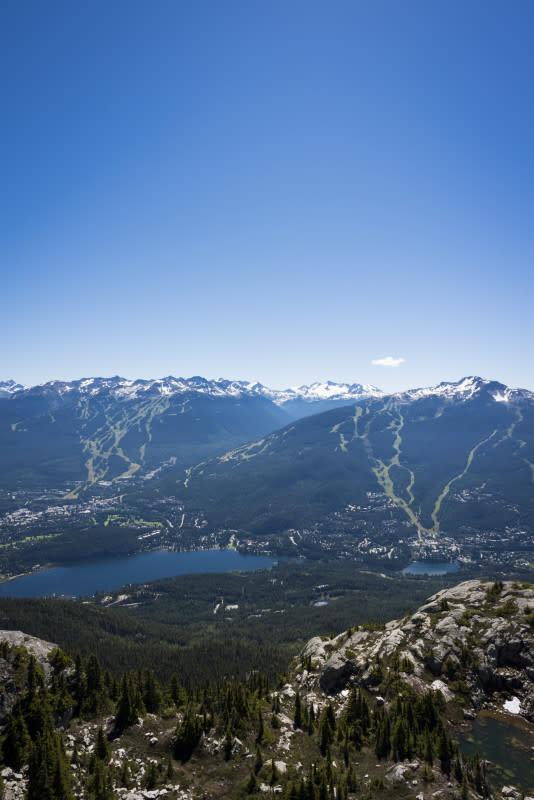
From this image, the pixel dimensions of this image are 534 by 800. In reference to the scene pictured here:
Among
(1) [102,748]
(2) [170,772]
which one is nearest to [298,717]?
(2) [170,772]

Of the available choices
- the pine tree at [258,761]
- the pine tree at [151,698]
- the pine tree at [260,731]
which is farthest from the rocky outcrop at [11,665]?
the pine tree at [260,731]

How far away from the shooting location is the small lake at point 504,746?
49.6 metres

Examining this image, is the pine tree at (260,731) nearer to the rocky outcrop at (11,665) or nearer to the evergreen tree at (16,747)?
the evergreen tree at (16,747)

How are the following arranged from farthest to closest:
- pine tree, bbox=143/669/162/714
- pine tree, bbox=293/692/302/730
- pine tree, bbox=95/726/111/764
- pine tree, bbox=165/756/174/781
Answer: pine tree, bbox=143/669/162/714 → pine tree, bbox=293/692/302/730 → pine tree, bbox=95/726/111/764 → pine tree, bbox=165/756/174/781

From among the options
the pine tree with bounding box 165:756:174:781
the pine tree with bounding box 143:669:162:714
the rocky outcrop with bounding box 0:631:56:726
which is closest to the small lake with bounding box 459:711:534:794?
the pine tree with bounding box 165:756:174:781

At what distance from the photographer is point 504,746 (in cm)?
5450

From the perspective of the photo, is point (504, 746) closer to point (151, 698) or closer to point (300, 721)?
point (300, 721)

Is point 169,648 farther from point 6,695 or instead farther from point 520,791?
point 520,791

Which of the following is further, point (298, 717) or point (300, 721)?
point (298, 717)

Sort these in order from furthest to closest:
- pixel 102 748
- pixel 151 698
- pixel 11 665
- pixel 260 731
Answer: pixel 151 698 < pixel 260 731 < pixel 11 665 < pixel 102 748

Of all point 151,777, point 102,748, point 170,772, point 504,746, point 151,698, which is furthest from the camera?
point 151,698

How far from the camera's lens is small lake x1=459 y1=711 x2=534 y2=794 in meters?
49.6

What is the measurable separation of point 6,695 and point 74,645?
383 feet

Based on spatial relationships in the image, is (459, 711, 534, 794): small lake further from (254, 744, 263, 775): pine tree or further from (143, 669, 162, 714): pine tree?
(143, 669, 162, 714): pine tree
